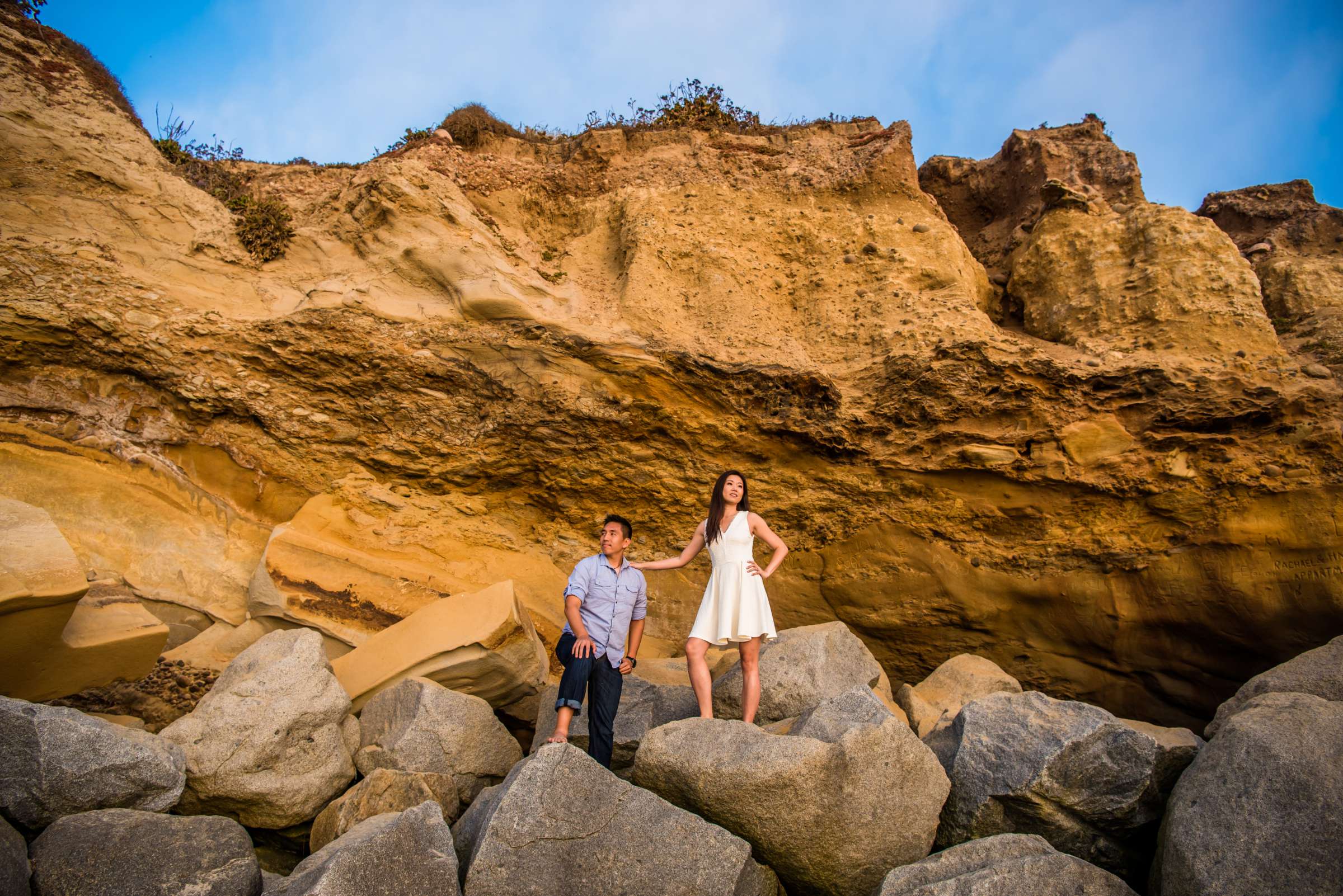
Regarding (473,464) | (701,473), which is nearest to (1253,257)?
(701,473)

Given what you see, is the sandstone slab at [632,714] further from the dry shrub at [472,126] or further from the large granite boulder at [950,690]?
the dry shrub at [472,126]

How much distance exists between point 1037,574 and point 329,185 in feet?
27.0

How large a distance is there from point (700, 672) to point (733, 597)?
50 centimetres

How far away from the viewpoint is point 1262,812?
319cm

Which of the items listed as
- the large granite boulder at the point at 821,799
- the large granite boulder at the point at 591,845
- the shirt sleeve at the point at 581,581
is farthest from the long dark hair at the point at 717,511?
the large granite boulder at the point at 591,845

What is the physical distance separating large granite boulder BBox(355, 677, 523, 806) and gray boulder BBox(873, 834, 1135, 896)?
8.57 ft

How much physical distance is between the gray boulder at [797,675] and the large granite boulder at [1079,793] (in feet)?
3.49

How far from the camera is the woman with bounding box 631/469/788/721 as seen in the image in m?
4.44

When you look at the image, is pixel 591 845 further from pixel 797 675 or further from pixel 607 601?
pixel 797 675

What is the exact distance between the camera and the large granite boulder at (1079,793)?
379 cm

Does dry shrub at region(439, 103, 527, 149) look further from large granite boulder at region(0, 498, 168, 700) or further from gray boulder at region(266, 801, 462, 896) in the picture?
gray boulder at region(266, 801, 462, 896)

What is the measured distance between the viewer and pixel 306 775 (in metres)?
4.27

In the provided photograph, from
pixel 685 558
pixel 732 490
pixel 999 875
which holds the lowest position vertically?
pixel 999 875

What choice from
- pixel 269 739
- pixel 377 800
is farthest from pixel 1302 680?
pixel 269 739
